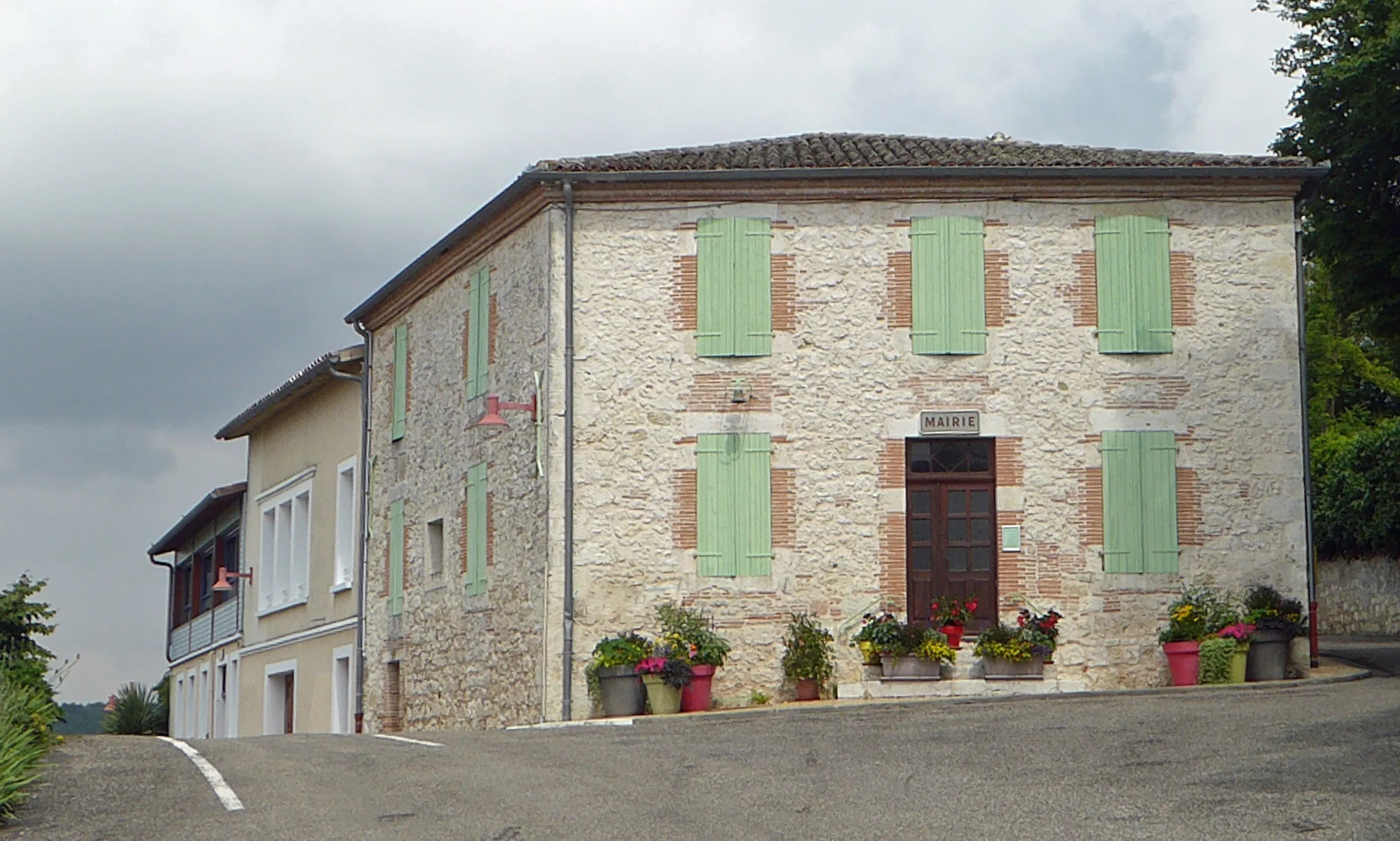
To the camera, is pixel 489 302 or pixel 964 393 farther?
pixel 489 302

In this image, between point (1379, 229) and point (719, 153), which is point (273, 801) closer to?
point (719, 153)

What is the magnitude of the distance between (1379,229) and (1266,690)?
8.57 meters

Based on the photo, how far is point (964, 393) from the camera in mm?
20656

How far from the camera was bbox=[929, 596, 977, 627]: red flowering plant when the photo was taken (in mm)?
20125

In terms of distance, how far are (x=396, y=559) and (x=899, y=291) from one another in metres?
8.50

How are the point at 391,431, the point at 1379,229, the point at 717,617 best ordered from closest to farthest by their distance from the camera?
the point at 717,617
the point at 1379,229
the point at 391,431

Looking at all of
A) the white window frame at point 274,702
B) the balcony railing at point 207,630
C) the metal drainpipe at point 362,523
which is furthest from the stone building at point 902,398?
the balcony railing at point 207,630

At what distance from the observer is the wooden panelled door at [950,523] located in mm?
20516

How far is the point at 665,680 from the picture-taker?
63.7 feet

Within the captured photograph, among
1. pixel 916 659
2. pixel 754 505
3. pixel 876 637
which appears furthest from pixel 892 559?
pixel 754 505

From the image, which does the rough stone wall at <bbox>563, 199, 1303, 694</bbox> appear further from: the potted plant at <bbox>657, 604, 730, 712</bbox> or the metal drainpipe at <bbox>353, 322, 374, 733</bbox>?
the metal drainpipe at <bbox>353, 322, 374, 733</bbox>

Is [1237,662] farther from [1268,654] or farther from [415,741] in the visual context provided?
[415,741]

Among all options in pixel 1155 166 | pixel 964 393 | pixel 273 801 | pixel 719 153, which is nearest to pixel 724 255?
pixel 719 153

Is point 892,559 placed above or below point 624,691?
above
